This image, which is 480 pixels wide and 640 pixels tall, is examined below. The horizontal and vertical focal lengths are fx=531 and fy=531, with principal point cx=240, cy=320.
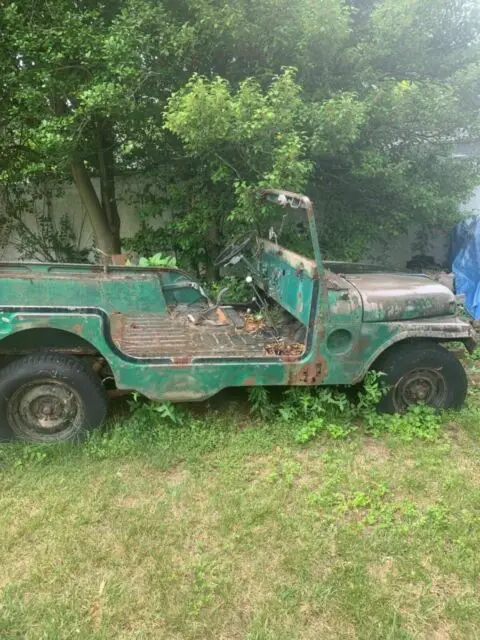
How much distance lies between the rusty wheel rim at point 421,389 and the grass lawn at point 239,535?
33 cm

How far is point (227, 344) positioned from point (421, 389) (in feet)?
5.19

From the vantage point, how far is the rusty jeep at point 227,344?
3562mm

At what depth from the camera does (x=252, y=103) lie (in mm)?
4820

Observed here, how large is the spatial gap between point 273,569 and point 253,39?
5.06m

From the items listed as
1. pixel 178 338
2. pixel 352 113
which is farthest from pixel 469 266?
pixel 178 338

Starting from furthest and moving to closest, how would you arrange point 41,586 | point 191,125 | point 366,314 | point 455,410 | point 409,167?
point 409,167 → point 191,125 → point 455,410 → point 366,314 → point 41,586

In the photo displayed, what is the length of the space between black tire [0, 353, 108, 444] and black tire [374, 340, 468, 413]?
7.03 feet

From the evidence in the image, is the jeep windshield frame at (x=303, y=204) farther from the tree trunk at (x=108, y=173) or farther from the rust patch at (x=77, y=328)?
the tree trunk at (x=108, y=173)

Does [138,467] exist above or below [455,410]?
below

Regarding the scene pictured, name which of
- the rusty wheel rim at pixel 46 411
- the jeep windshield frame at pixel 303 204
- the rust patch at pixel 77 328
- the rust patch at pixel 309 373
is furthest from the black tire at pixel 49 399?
the jeep windshield frame at pixel 303 204

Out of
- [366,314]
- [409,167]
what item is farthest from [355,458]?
[409,167]

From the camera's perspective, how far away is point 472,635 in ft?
7.79

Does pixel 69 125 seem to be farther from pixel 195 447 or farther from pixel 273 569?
pixel 273 569

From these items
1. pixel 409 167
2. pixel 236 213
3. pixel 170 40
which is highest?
pixel 170 40
